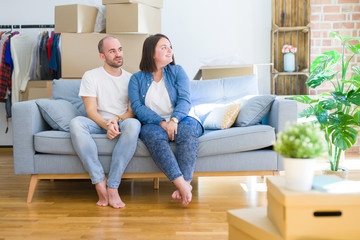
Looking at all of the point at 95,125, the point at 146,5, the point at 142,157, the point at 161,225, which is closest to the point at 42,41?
the point at 146,5

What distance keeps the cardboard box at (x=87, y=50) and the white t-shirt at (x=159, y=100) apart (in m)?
0.96

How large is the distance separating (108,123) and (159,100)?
1.22 ft

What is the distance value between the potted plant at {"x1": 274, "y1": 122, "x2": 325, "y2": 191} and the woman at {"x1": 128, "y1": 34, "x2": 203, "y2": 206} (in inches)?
45.1

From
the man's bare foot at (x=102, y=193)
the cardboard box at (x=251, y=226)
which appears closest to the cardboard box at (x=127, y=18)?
the man's bare foot at (x=102, y=193)

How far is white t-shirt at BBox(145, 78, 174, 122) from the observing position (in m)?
2.88

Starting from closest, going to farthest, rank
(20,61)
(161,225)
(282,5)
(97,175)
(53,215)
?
(161,225) < (53,215) < (97,175) < (282,5) < (20,61)

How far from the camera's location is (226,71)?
12.8ft

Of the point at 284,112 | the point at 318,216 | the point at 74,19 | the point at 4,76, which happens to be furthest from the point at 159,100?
the point at 4,76

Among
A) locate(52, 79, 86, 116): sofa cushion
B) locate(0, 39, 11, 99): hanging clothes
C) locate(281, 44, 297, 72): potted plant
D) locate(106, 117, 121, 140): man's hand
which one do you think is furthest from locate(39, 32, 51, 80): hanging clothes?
locate(281, 44, 297, 72): potted plant

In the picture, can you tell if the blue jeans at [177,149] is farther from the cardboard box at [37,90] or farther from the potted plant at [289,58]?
the potted plant at [289,58]

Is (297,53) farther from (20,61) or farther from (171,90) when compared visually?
(20,61)

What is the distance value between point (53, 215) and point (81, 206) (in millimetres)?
219

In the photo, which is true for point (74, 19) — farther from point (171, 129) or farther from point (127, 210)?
point (127, 210)

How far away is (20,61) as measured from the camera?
16.3ft
